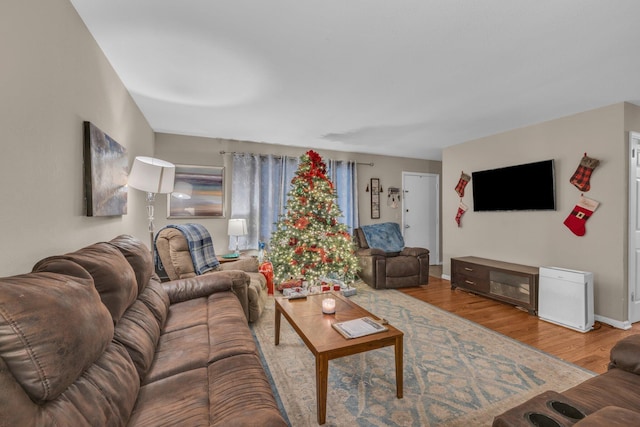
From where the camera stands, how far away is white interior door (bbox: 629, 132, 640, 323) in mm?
2928

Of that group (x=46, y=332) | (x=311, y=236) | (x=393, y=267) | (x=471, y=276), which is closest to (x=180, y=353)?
(x=46, y=332)

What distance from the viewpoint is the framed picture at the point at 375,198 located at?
5.62 m

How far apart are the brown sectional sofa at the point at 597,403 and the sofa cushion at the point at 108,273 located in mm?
1676

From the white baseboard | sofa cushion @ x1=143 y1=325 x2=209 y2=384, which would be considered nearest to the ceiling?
sofa cushion @ x1=143 y1=325 x2=209 y2=384

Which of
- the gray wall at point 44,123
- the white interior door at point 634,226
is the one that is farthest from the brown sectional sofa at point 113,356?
the white interior door at point 634,226

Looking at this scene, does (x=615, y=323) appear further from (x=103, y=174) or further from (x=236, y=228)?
(x=103, y=174)

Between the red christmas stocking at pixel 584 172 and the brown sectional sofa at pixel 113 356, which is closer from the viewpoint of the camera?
the brown sectional sofa at pixel 113 356

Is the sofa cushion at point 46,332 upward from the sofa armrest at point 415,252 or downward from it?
upward

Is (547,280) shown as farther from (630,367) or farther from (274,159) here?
(274,159)

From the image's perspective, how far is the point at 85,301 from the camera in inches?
40.8

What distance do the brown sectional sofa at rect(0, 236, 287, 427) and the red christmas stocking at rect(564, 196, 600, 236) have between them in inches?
146

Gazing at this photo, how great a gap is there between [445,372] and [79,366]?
2.17 m

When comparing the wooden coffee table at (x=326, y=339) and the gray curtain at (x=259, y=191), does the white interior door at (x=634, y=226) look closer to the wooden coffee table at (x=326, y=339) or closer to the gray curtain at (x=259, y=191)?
the wooden coffee table at (x=326, y=339)

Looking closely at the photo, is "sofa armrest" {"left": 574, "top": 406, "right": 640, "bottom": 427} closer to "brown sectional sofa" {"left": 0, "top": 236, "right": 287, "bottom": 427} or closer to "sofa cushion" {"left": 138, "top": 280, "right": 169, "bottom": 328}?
"brown sectional sofa" {"left": 0, "top": 236, "right": 287, "bottom": 427}
